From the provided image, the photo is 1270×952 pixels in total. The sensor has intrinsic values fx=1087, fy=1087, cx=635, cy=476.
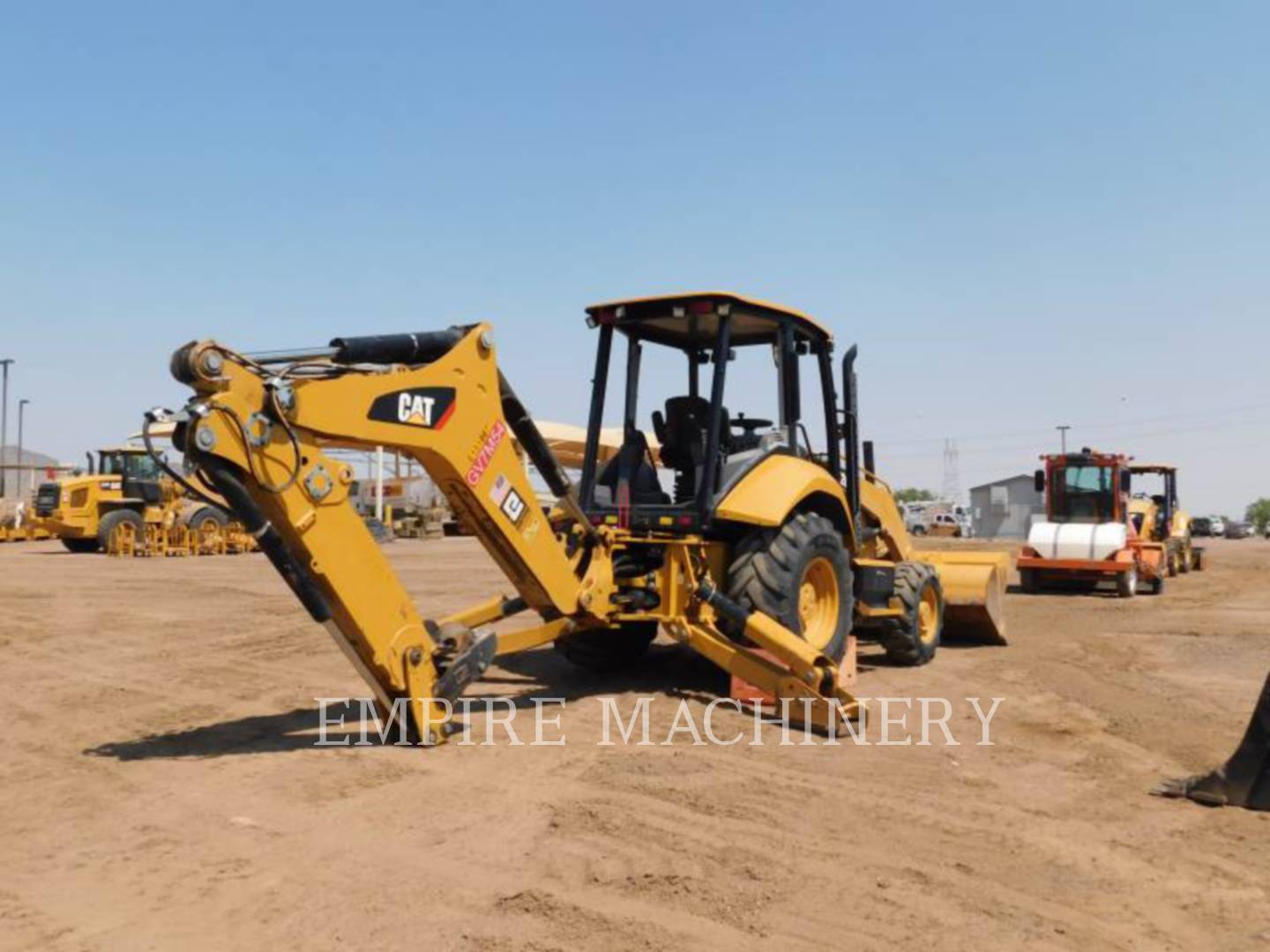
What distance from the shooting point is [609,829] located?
4.55 m

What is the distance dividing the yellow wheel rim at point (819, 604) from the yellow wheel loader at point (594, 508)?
16 millimetres

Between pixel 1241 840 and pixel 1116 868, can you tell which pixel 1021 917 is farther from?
pixel 1241 840

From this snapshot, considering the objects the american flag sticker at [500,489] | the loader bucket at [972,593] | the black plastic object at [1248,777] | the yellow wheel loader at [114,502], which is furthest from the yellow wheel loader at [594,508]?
the yellow wheel loader at [114,502]

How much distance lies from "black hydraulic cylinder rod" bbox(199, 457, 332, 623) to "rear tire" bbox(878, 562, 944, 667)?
5056 mm

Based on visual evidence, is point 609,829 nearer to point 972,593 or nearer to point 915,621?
point 915,621

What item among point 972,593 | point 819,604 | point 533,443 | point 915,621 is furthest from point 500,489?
point 972,593

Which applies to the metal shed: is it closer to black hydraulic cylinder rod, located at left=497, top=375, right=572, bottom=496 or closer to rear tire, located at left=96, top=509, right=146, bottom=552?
rear tire, located at left=96, top=509, right=146, bottom=552

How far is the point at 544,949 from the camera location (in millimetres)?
3422

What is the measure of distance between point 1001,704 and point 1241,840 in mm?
2934

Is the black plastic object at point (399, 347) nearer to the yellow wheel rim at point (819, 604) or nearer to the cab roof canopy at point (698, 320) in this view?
the cab roof canopy at point (698, 320)

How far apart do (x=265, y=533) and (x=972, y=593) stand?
7.25 metres

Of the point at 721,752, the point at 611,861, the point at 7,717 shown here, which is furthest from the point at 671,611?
the point at 7,717

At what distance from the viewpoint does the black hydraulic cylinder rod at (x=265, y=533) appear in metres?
4.96

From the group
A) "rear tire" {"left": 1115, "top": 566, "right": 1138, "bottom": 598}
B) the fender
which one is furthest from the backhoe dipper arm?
"rear tire" {"left": 1115, "top": 566, "right": 1138, "bottom": 598}
